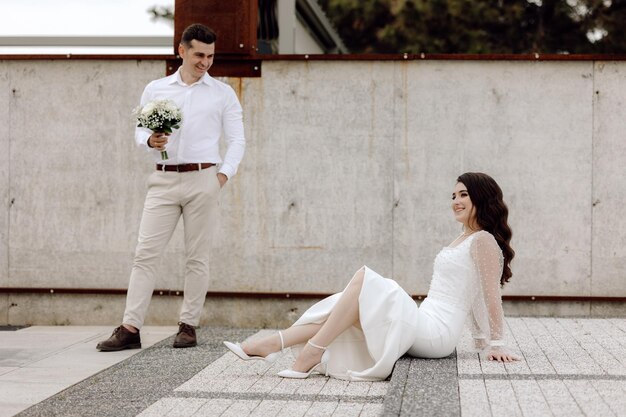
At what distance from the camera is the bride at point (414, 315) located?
19.4ft

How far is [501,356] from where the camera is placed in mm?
6180

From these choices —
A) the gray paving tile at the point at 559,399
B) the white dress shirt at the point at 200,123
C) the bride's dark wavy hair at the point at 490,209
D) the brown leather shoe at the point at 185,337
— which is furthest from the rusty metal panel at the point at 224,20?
the gray paving tile at the point at 559,399

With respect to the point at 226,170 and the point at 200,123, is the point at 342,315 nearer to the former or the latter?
the point at 226,170

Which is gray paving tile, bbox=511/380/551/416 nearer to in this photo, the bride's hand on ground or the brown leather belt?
the bride's hand on ground

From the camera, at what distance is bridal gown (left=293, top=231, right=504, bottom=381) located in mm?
5926

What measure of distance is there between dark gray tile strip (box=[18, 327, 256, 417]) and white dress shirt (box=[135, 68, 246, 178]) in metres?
1.33

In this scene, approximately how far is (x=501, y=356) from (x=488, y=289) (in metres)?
0.41

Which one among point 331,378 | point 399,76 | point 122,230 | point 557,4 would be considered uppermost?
point 557,4

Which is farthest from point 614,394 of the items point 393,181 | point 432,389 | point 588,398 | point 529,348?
point 393,181

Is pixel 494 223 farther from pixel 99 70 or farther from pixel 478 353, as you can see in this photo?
pixel 99 70

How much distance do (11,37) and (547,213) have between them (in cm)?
526

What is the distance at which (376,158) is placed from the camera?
8.70 meters

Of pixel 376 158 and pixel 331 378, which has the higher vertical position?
pixel 376 158

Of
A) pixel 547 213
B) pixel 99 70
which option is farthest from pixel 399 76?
pixel 99 70
